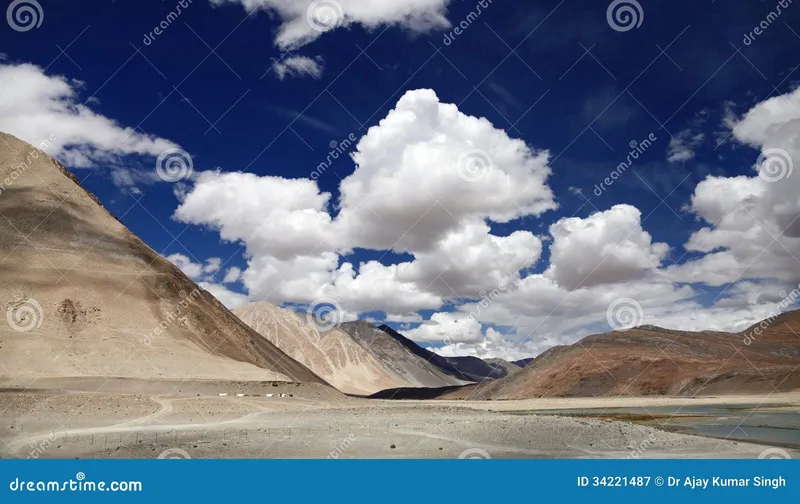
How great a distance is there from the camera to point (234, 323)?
106 metres

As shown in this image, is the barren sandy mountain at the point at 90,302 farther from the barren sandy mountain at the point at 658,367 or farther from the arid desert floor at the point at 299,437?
the barren sandy mountain at the point at 658,367

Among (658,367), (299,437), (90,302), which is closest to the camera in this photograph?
(299,437)

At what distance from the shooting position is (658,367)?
4429 inches

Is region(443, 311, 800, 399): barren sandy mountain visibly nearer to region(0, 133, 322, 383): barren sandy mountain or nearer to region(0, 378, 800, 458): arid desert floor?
region(0, 133, 322, 383): barren sandy mountain

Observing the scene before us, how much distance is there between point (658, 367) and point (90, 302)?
9345 cm

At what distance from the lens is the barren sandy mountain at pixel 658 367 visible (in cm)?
9875

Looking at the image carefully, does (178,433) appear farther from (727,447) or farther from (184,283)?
(184,283)

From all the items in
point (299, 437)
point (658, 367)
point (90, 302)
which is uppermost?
point (90, 302)

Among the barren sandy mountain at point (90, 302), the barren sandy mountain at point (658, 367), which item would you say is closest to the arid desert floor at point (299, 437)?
the barren sandy mountain at point (90, 302)

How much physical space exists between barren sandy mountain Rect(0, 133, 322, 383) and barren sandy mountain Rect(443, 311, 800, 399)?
48.4m

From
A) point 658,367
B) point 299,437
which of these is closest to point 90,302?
point 299,437

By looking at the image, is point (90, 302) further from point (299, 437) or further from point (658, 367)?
point (658, 367)

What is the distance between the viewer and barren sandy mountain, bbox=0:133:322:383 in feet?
230

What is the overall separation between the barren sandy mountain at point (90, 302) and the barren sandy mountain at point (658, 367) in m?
48.4
